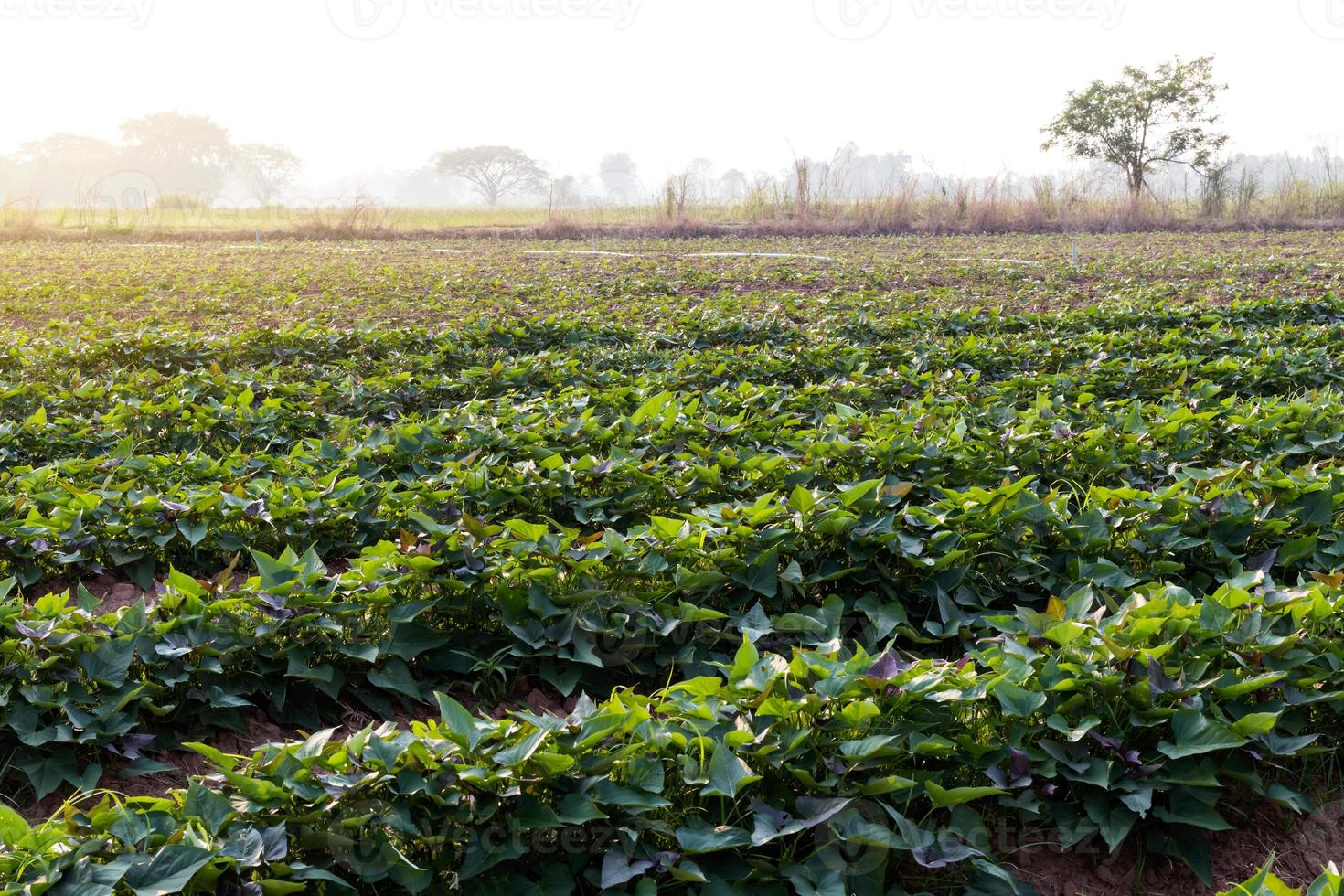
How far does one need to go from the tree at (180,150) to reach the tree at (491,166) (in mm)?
16359

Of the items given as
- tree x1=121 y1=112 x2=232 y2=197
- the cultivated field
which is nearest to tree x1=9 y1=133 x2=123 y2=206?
tree x1=121 y1=112 x2=232 y2=197

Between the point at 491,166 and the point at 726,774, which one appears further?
the point at 491,166

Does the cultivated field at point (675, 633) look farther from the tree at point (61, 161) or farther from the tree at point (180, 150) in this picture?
the tree at point (61, 161)

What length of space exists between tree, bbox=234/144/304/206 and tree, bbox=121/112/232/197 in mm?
1638

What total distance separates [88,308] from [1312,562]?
9619 mm

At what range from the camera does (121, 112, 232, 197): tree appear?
6550 cm

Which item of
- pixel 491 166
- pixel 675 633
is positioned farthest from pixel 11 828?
pixel 491 166

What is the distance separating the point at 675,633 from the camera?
2.65 m

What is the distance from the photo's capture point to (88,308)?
8750 mm

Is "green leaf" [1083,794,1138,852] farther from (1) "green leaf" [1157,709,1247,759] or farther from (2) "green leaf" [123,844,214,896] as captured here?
(2) "green leaf" [123,844,214,896]

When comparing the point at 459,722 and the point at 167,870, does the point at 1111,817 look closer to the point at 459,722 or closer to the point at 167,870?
the point at 459,722

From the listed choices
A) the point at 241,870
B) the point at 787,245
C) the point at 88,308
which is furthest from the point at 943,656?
the point at 787,245

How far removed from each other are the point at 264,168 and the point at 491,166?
18.9 m

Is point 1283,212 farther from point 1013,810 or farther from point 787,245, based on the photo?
point 1013,810
